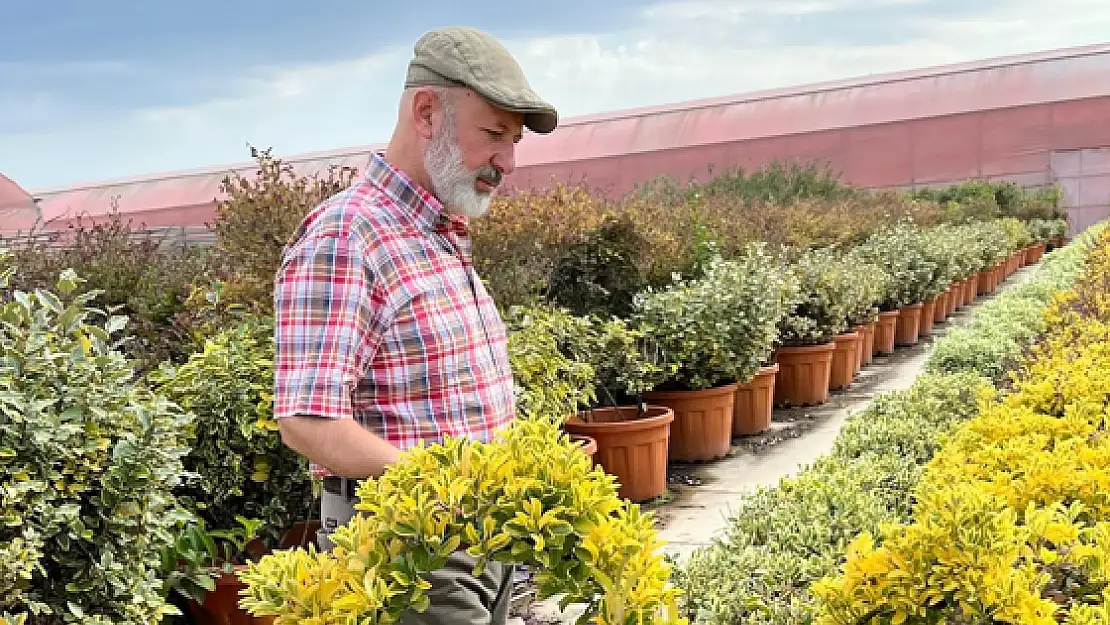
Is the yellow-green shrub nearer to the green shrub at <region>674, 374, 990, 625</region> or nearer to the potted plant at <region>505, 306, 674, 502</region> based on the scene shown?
the green shrub at <region>674, 374, 990, 625</region>

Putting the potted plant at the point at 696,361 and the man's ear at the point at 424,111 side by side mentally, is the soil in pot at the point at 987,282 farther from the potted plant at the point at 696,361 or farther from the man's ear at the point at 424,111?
the man's ear at the point at 424,111

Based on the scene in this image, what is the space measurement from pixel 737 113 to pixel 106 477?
29314mm

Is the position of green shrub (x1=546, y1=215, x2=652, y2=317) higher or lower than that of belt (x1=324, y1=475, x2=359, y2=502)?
higher

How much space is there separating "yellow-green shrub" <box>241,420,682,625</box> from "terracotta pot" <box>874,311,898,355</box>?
964cm

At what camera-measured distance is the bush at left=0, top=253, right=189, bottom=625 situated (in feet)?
8.18

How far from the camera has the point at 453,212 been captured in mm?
2154

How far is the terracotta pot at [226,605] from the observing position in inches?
126

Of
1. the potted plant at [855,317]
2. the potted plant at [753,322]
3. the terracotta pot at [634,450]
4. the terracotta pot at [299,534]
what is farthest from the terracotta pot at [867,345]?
the terracotta pot at [299,534]

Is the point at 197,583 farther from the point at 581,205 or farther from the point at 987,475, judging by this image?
the point at 581,205

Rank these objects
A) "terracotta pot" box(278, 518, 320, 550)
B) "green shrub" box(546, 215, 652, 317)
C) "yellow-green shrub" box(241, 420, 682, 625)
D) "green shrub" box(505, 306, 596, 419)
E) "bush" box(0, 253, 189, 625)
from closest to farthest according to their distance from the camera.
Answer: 1. "yellow-green shrub" box(241, 420, 682, 625)
2. "bush" box(0, 253, 189, 625)
3. "terracotta pot" box(278, 518, 320, 550)
4. "green shrub" box(505, 306, 596, 419)
5. "green shrub" box(546, 215, 652, 317)

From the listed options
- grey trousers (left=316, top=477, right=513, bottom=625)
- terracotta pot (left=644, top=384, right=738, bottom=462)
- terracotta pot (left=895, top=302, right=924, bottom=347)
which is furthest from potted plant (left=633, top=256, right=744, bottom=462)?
terracotta pot (left=895, top=302, right=924, bottom=347)

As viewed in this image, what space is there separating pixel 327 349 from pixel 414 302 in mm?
202

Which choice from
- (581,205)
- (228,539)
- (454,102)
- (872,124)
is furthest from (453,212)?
(872,124)

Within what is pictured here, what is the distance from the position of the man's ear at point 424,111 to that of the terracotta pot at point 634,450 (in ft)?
10.8
